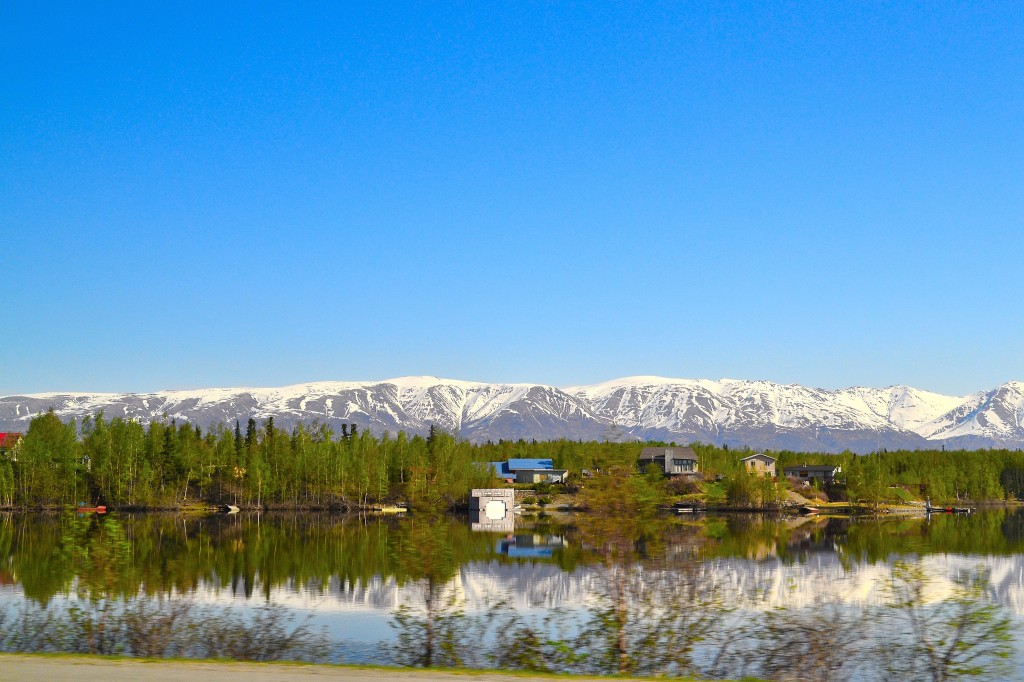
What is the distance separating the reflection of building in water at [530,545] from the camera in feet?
231

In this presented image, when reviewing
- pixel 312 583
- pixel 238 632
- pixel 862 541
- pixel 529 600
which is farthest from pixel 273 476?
pixel 238 632

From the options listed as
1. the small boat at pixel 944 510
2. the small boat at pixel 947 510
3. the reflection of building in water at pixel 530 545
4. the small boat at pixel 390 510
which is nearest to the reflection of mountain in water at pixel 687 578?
the reflection of building in water at pixel 530 545

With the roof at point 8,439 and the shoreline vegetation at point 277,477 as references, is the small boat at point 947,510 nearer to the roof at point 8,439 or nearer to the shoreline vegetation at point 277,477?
the shoreline vegetation at point 277,477

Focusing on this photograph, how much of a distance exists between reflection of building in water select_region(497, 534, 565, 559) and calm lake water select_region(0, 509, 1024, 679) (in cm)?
97

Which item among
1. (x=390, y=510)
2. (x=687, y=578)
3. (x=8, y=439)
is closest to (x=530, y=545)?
(x=687, y=578)

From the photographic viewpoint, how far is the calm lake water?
77.0ft

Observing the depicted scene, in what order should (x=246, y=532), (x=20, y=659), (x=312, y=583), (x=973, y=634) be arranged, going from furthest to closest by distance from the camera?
1. (x=246, y=532)
2. (x=312, y=583)
3. (x=973, y=634)
4. (x=20, y=659)

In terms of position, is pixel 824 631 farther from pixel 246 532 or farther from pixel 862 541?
pixel 246 532

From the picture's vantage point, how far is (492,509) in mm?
129750

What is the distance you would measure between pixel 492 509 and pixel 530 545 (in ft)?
160

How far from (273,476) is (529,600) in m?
118

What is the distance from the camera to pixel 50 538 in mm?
81625

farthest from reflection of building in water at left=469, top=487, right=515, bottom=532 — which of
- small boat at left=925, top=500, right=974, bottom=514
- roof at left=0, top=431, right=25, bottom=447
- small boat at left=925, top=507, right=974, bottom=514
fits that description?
roof at left=0, top=431, right=25, bottom=447

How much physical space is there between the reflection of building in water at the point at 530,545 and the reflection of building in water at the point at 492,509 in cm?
2107
